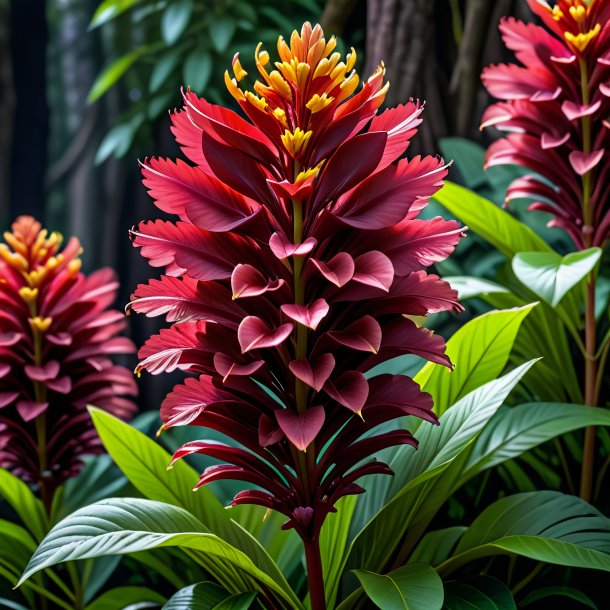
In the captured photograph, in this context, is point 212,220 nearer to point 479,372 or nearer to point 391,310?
point 391,310

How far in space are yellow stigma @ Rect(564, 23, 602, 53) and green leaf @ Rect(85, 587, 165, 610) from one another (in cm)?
121

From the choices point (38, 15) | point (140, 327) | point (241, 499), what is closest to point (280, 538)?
point (241, 499)

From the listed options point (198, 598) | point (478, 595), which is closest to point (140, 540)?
point (198, 598)

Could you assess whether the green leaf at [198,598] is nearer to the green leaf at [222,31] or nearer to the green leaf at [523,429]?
the green leaf at [523,429]

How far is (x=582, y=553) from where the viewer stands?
3.10 ft

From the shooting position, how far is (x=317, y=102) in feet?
2.97

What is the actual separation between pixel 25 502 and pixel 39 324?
321 mm

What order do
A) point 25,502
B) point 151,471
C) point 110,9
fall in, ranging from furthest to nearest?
point 110,9, point 25,502, point 151,471

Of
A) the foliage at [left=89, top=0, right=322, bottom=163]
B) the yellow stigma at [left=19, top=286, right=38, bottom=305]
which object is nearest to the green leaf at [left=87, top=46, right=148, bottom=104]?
the foliage at [left=89, top=0, right=322, bottom=163]

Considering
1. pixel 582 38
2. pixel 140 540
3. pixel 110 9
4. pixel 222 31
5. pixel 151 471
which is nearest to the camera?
pixel 140 540

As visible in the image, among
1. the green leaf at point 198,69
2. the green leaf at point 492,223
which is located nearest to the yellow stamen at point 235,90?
the green leaf at point 492,223

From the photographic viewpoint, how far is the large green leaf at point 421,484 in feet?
3.35

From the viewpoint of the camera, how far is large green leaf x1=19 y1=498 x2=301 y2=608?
0.84m

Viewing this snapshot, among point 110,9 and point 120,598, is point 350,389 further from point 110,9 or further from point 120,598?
point 110,9
